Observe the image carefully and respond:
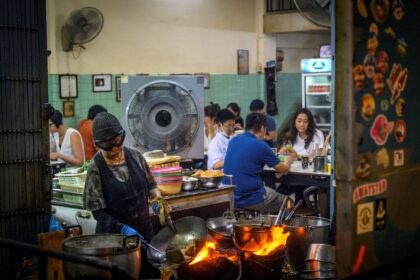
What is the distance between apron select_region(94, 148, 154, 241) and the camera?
6.35m

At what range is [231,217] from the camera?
6.92 metres

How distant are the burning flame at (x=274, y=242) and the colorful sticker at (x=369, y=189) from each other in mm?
1322

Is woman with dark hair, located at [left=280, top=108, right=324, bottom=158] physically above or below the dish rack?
above

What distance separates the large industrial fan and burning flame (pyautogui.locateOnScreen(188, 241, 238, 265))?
404 cm

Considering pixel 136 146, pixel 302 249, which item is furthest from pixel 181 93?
pixel 302 249

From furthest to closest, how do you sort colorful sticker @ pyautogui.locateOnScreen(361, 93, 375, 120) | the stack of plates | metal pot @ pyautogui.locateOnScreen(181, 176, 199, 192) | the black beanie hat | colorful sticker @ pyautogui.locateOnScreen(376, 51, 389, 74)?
metal pot @ pyautogui.locateOnScreen(181, 176, 199, 192) → the stack of plates → the black beanie hat → colorful sticker @ pyautogui.locateOnScreen(376, 51, 389, 74) → colorful sticker @ pyautogui.locateOnScreen(361, 93, 375, 120)

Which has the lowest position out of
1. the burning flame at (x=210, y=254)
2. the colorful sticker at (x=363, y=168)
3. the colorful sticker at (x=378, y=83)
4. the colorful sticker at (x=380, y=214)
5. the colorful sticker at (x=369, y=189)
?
the burning flame at (x=210, y=254)

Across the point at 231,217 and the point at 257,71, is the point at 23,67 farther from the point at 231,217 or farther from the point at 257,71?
the point at 257,71

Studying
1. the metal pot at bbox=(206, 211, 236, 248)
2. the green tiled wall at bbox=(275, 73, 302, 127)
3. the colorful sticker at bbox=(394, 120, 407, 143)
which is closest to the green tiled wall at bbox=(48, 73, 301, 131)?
the green tiled wall at bbox=(275, 73, 302, 127)

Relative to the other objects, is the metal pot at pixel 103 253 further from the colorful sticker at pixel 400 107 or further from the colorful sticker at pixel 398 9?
the colorful sticker at pixel 398 9

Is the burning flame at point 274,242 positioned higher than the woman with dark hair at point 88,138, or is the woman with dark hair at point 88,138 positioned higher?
the woman with dark hair at point 88,138

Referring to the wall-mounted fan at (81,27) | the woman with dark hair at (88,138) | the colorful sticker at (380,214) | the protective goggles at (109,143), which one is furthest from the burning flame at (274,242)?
the wall-mounted fan at (81,27)

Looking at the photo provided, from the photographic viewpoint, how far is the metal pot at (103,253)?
461cm

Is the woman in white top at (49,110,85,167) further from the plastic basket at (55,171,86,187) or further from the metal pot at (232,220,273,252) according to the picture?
the metal pot at (232,220,273,252)
